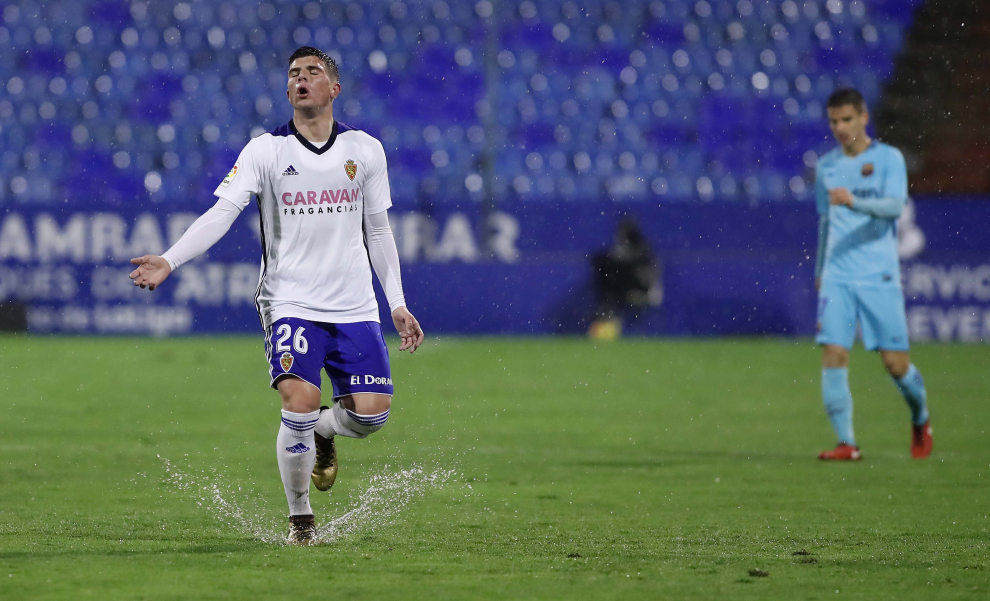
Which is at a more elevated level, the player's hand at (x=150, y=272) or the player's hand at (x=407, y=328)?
the player's hand at (x=150, y=272)

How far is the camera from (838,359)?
814 cm

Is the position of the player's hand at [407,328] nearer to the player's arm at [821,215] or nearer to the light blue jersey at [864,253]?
the light blue jersey at [864,253]

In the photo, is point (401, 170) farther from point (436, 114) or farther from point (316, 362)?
point (316, 362)

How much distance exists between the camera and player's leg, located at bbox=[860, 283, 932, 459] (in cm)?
816

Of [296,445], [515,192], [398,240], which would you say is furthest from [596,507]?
[515,192]

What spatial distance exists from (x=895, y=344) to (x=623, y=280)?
388 inches

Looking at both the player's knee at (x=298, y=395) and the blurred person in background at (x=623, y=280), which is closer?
the player's knee at (x=298, y=395)

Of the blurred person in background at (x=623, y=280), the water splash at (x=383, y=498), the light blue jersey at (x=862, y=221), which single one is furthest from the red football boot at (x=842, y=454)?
the blurred person in background at (x=623, y=280)

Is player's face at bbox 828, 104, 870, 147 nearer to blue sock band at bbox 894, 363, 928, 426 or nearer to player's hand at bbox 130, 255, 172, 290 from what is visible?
blue sock band at bbox 894, 363, 928, 426

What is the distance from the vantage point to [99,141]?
20016mm

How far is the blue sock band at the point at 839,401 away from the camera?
8047 millimetres

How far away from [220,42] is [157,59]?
99cm

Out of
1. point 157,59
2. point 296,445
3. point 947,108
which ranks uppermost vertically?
point 157,59

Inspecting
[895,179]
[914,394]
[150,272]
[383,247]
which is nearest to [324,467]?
[383,247]
